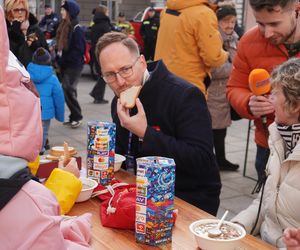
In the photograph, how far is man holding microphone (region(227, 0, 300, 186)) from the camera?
272cm

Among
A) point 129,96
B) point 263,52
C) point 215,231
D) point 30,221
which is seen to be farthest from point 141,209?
point 263,52

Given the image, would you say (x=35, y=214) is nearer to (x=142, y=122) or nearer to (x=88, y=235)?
(x=88, y=235)

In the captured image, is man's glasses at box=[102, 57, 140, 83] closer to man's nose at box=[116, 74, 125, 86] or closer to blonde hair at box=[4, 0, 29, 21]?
man's nose at box=[116, 74, 125, 86]

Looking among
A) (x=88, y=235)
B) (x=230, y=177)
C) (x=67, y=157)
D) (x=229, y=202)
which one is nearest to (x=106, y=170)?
(x=67, y=157)

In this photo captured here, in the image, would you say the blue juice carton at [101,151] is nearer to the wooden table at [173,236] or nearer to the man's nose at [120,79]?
the wooden table at [173,236]

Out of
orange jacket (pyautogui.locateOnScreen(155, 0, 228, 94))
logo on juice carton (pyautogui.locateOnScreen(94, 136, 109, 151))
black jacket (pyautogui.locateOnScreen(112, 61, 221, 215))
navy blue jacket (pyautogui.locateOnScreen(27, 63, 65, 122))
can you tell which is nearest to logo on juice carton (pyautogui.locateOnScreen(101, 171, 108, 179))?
logo on juice carton (pyautogui.locateOnScreen(94, 136, 109, 151))

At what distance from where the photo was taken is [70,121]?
26.2 ft

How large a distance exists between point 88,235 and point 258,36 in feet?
6.23

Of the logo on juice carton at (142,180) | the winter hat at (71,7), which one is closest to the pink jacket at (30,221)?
the logo on juice carton at (142,180)

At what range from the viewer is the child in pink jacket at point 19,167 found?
130cm

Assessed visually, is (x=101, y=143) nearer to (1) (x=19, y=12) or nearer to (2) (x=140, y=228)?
(2) (x=140, y=228)

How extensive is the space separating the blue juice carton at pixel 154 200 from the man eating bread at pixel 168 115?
2.43ft

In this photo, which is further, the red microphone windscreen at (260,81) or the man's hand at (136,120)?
the red microphone windscreen at (260,81)

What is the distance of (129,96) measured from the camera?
261cm
